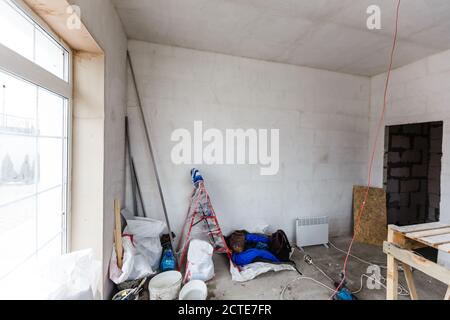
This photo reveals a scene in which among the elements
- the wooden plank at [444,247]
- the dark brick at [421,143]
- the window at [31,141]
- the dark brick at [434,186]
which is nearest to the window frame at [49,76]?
the window at [31,141]

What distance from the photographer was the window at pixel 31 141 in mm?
913

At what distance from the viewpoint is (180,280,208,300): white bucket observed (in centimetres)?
170

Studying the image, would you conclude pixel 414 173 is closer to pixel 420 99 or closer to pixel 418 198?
pixel 418 198

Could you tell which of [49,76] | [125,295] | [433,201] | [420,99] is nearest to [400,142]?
[420,99]

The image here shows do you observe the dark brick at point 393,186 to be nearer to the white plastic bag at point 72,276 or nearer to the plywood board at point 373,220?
the plywood board at point 373,220

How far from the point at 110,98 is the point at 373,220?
3.77 m

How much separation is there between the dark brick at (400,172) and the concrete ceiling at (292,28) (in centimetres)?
166

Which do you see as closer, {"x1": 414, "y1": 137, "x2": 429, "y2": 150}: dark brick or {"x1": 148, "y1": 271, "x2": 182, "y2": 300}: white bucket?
{"x1": 148, "y1": 271, "x2": 182, "y2": 300}: white bucket

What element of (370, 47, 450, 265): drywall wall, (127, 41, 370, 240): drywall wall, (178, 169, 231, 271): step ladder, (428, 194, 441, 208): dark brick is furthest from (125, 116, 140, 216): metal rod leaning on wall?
(428, 194, 441, 208): dark brick

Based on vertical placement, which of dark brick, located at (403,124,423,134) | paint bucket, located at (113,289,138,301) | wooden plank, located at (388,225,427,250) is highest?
dark brick, located at (403,124,423,134)

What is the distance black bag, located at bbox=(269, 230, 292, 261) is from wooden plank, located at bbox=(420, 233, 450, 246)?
135 cm

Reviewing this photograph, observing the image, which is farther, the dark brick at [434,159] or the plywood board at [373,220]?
the dark brick at [434,159]

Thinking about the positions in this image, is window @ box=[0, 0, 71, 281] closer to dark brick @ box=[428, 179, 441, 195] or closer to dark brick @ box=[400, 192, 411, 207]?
dark brick @ box=[400, 192, 411, 207]

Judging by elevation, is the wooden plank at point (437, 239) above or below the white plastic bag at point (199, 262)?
above
